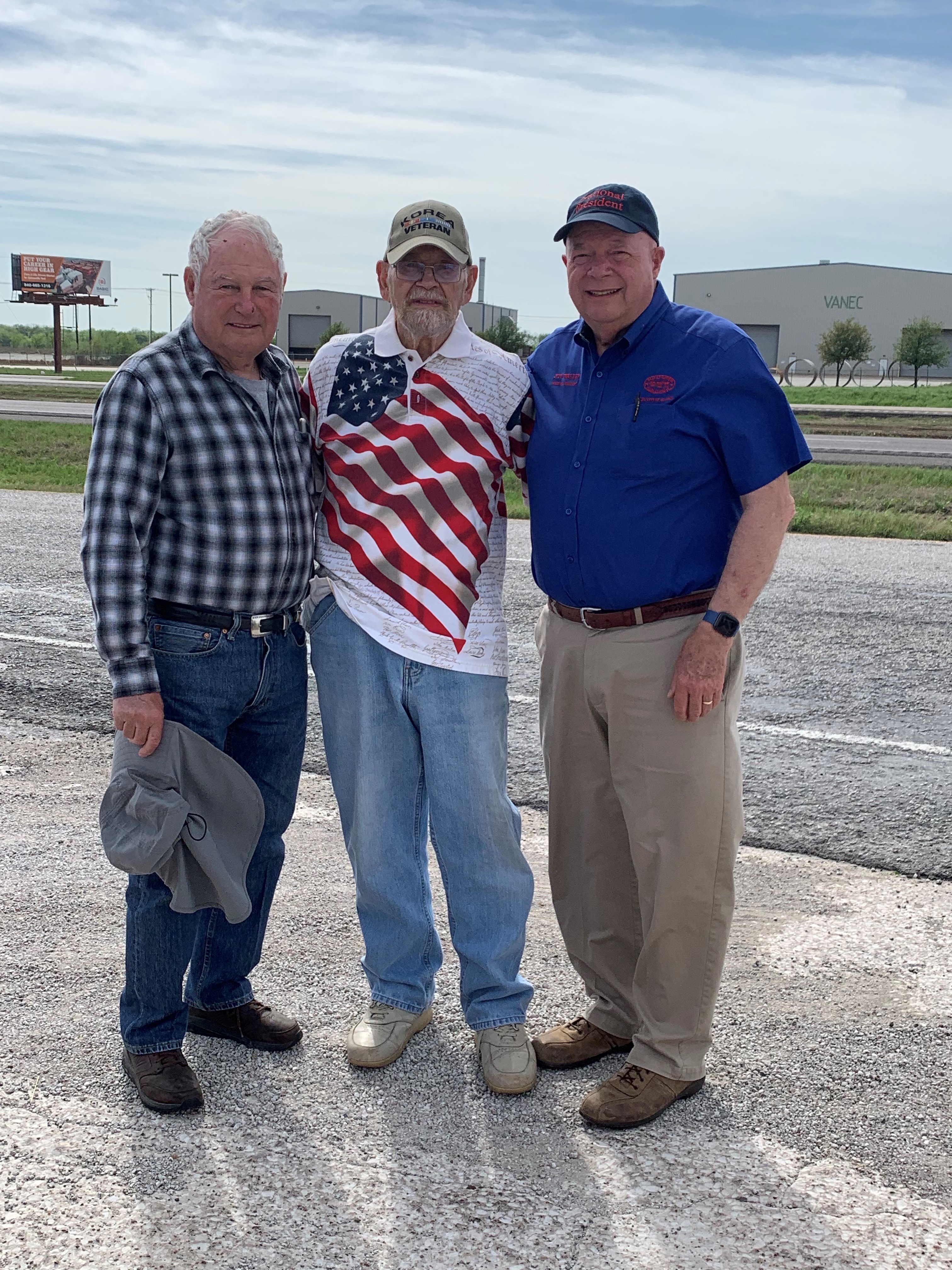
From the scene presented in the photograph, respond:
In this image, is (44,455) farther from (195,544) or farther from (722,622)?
(722,622)

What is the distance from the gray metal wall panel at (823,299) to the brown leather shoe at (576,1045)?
3129 inches

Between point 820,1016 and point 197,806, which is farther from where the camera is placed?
point 820,1016

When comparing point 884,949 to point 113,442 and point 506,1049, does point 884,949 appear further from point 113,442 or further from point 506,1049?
point 113,442

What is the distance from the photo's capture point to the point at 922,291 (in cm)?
8000

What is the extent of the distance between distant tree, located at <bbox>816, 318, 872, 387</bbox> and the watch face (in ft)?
198

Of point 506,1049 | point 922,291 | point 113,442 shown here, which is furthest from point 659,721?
point 922,291

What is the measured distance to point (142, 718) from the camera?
9.43ft

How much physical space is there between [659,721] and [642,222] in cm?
125

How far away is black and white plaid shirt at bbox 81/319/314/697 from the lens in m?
2.84

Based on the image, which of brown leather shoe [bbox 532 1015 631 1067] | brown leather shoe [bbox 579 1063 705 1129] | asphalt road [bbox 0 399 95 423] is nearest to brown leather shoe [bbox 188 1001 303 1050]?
brown leather shoe [bbox 532 1015 631 1067]

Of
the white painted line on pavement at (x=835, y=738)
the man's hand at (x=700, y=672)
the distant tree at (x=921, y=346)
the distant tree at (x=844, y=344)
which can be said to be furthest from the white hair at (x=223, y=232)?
the distant tree at (x=921, y=346)

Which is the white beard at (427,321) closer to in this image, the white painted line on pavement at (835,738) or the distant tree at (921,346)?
the white painted line on pavement at (835,738)

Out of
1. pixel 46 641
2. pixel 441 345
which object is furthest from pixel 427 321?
pixel 46 641

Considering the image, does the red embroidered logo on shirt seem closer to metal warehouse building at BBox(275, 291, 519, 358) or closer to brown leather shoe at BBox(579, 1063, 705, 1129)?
brown leather shoe at BBox(579, 1063, 705, 1129)
